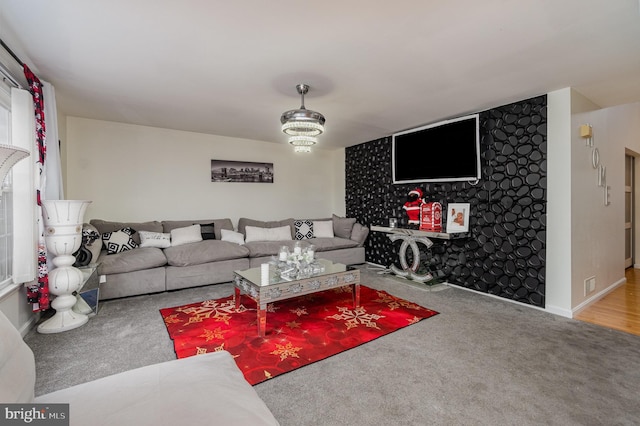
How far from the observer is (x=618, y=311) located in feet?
10.3

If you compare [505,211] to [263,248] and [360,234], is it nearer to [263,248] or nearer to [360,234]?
[360,234]

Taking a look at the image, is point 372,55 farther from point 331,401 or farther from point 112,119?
point 112,119

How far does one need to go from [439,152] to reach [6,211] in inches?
190

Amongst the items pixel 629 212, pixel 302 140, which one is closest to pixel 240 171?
pixel 302 140

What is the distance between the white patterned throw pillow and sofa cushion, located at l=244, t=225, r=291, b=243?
0.24 meters

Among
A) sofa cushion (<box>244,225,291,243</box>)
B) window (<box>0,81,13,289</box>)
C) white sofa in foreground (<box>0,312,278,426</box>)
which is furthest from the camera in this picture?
sofa cushion (<box>244,225,291,243</box>)

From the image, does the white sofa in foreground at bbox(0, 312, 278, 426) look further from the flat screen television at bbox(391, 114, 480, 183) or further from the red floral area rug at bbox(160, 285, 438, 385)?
the flat screen television at bbox(391, 114, 480, 183)

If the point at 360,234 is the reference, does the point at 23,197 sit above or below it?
above

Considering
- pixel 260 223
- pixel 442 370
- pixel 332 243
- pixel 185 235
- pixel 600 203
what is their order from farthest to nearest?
pixel 260 223
pixel 332 243
pixel 185 235
pixel 600 203
pixel 442 370

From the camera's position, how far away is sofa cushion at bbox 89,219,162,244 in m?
4.00

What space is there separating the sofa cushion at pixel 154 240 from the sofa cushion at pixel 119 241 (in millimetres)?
117

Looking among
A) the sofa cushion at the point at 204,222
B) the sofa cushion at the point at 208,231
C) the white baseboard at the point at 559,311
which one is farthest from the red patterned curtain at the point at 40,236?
the white baseboard at the point at 559,311

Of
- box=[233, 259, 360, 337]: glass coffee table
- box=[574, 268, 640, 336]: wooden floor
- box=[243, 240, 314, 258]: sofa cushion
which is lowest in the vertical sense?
box=[574, 268, 640, 336]: wooden floor

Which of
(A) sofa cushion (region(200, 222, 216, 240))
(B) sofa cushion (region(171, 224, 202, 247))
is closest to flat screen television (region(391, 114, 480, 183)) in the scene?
(A) sofa cushion (region(200, 222, 216, 240))
